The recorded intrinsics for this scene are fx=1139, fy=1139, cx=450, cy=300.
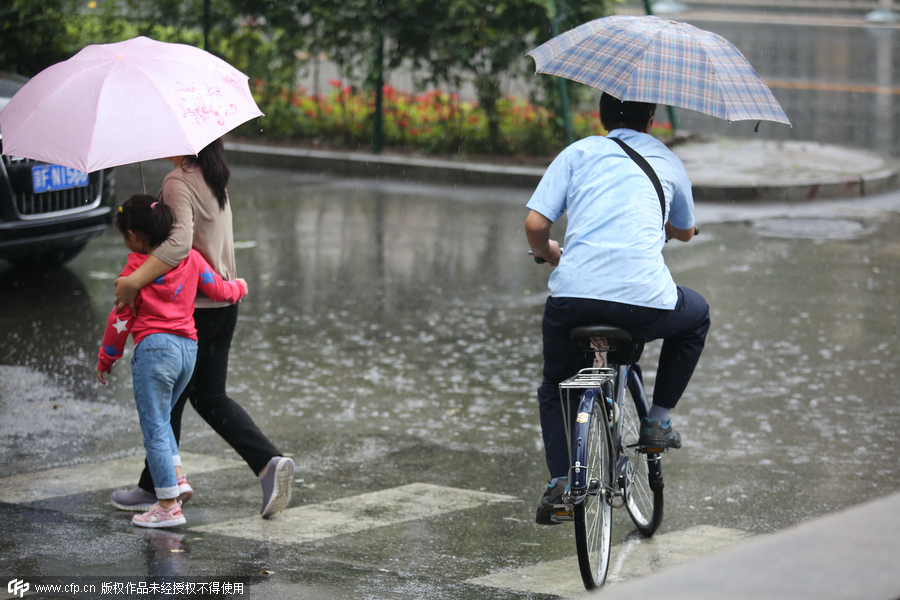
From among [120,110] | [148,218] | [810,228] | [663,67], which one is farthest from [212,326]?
[810,228]

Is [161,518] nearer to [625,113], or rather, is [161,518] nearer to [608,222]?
[608,222]

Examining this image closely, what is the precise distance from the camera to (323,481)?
5250 millimetres

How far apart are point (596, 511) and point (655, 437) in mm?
456

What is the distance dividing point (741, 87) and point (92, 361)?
4.41 meters

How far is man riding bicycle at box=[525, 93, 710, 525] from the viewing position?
3939 mm

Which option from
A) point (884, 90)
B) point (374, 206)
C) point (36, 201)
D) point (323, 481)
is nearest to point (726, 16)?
point (884, 90)

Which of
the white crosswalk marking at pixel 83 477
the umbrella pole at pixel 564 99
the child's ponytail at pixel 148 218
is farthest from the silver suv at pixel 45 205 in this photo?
the umbrella pole at pixel 564 99

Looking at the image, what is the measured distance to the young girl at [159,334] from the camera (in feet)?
14.5

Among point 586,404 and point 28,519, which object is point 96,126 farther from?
point 586,404

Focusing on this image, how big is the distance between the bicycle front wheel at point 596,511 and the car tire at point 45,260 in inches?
236

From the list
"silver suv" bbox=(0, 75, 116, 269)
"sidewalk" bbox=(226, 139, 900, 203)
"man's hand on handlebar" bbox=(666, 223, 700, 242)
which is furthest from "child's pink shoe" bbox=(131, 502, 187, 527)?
"sidewalk" bbox=(226, 139, 900, 203)

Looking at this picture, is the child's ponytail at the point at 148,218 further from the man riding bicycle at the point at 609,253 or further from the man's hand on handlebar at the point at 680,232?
the man's hand on handlebar at the point at 680,232

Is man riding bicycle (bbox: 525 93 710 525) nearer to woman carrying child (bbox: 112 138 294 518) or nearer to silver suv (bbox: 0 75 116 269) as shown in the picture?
woman carrying child (bbox: 112 138 294 518)

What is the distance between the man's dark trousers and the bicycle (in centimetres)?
5
